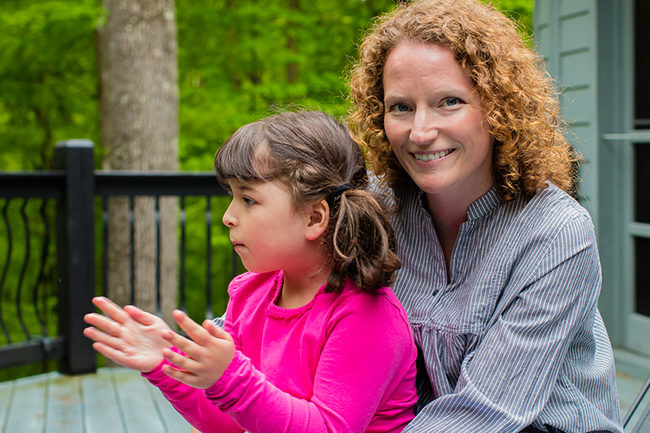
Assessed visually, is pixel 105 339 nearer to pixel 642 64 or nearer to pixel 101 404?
pixel 101 404

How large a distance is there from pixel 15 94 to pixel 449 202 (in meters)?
9.30

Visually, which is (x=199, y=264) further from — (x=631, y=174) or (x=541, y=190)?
(x=541, y=190)

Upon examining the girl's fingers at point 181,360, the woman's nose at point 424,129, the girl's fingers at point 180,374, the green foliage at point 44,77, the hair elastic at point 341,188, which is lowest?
the girl's fingers at point 180,374

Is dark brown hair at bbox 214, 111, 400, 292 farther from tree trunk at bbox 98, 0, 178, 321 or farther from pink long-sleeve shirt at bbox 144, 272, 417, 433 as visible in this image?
tree trunk at bbox 98, 0, 178, 321

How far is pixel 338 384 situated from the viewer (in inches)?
50.1

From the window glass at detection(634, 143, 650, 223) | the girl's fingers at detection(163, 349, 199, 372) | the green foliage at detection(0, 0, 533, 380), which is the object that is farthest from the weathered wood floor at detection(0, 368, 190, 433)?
the green foliage at detection(0, 0, 533, 380)

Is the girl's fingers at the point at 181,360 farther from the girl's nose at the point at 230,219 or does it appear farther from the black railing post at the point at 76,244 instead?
the black railing post at the point at 76,244

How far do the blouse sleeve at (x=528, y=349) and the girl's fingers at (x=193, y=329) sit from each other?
18.6 inches

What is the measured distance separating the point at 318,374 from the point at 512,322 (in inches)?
14.2

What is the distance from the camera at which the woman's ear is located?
1394 mm

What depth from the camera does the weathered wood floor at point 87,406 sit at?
3.40m

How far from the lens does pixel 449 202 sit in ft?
5.03

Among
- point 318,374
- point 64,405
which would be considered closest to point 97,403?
point 64,405

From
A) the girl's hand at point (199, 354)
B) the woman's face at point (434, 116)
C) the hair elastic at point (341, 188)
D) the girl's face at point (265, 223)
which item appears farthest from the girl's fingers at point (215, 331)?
the woman's face at point (434, 116)
